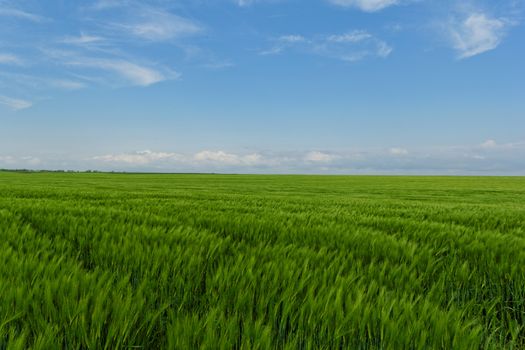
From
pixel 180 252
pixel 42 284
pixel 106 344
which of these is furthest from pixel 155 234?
pixel 106 344

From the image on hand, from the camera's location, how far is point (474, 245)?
11.5ft

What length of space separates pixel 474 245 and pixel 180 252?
2.91 meters

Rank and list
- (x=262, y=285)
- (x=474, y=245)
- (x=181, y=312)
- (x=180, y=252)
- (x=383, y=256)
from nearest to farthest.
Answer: (x=181, y=312) → (x=262, y=285) → (x=180, y=252) → (x=383, y=256) → (x=474, y=245)

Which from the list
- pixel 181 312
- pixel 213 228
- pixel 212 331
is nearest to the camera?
pixel 212 331

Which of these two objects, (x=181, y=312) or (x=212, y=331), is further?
(x=181, y=312)

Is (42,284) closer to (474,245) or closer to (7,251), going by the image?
(7,251)

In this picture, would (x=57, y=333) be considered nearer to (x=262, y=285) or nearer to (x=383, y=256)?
(x=262, y=285)

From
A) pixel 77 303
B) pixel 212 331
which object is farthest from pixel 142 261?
pixel 212 331

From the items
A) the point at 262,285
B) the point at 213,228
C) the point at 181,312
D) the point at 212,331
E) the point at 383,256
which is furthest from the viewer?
the point at 213,228

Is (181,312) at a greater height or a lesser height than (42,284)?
lesser

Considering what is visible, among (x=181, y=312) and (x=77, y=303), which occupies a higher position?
(x=77, y=303)

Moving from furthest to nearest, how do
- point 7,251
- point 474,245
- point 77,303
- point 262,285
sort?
point 474,245 < point 7,251 < point 262,285 < point 77,303

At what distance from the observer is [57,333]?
1323 millimetres

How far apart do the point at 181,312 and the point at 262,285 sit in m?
0.43
